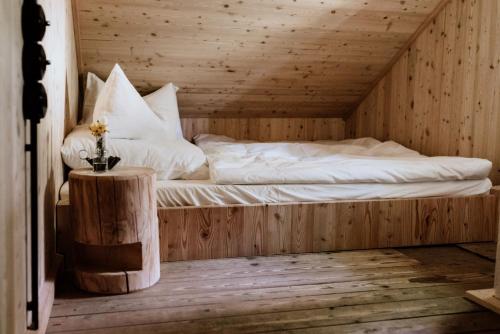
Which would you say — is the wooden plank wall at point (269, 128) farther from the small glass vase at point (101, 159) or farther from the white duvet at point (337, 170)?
the small glass vase at point (101, 159)

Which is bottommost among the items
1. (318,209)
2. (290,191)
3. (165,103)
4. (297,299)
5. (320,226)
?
(297,299)

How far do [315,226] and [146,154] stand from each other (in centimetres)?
105

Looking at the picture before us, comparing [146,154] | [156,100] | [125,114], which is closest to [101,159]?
[146,154]

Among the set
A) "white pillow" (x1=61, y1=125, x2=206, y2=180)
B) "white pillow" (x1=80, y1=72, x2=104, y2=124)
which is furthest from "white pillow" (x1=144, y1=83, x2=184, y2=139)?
"white pillow" (x1=61, y1=125, x2=206, y2=180)

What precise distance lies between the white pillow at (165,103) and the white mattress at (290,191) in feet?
4.20

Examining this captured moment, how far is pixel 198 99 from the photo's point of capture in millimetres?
4293

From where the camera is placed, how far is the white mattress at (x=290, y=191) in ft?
8.35

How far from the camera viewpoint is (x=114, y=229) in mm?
2066

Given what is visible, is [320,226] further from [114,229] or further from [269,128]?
[269,128]

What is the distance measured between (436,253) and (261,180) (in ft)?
3.78

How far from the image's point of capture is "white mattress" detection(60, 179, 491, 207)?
254 cm

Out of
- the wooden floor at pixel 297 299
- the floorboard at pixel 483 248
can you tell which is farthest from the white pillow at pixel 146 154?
the floorboard at pixel 483 248

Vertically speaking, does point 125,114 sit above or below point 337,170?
above

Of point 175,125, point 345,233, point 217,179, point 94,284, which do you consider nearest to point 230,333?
point 94,284
